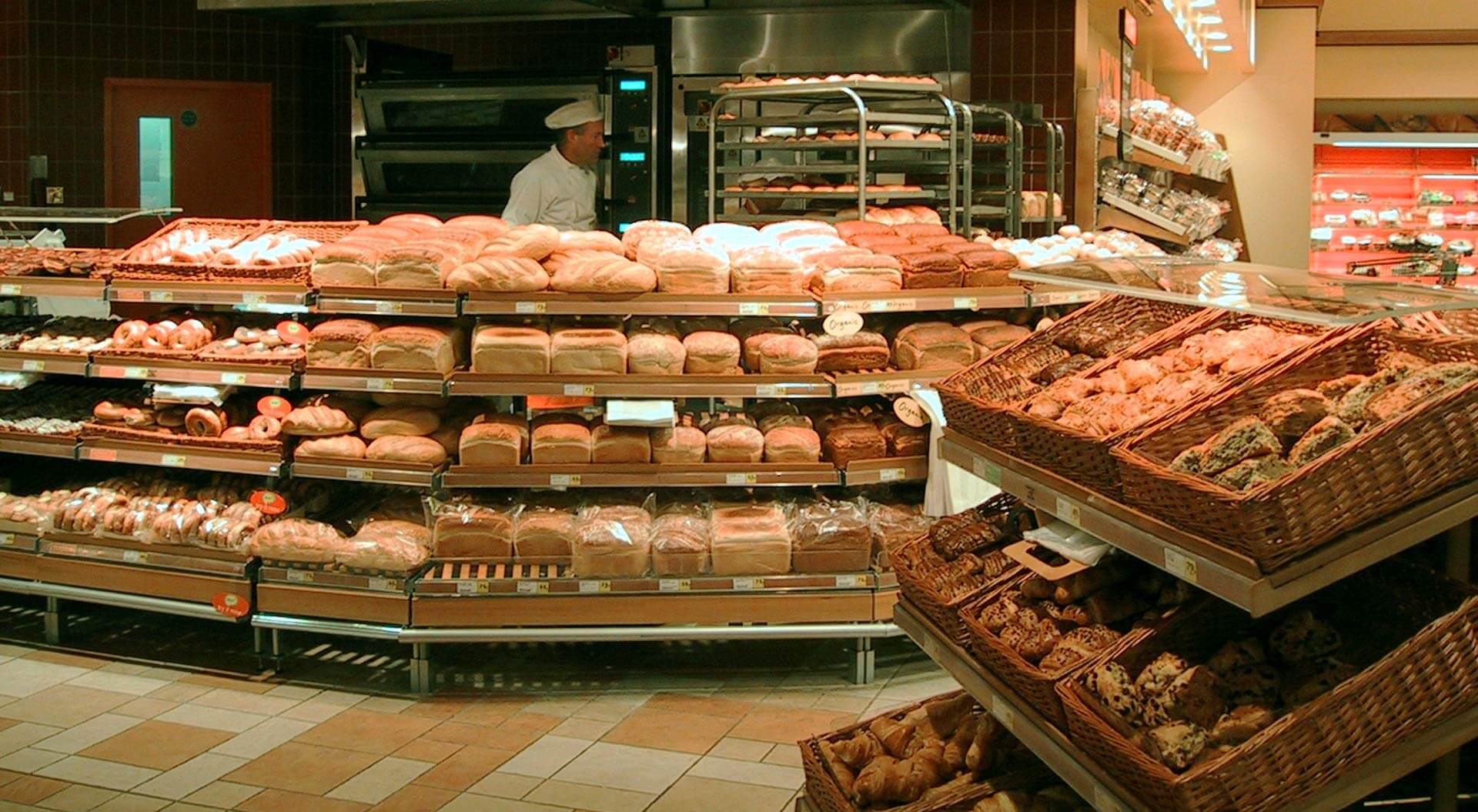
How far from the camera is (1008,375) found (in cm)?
332

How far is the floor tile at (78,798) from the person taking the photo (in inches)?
153

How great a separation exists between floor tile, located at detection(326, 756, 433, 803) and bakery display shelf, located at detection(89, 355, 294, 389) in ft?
4.88

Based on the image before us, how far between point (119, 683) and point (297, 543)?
798mm

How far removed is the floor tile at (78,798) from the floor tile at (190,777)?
87 millimetres

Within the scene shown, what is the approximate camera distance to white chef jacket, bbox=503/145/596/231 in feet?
24.5

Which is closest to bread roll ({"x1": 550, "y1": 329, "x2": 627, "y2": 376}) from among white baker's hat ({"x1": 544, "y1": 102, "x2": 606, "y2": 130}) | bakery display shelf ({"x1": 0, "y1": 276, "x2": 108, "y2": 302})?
bakery display shelf ({"x1": 0, "y1": 276, "x2": 108, "y2": 302})

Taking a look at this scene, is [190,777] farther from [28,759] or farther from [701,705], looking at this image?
[701,705]

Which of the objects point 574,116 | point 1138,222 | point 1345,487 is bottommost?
point 1345,487

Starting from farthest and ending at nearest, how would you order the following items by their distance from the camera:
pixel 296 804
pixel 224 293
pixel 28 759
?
pixel 224 293 → pixel 28 759 → pixel 296 804

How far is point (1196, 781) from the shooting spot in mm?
2156

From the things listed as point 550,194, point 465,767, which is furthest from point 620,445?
point 550,194

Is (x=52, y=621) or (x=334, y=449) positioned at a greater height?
(x=334, y=449)

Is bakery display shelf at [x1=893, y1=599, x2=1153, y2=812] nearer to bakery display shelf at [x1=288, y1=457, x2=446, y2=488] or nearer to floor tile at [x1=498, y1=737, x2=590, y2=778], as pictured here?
floor tile at [x1=498, y1=737, x2=590, y2=778]

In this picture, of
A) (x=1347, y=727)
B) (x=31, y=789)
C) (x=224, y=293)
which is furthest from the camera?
(x=224, y=293)
